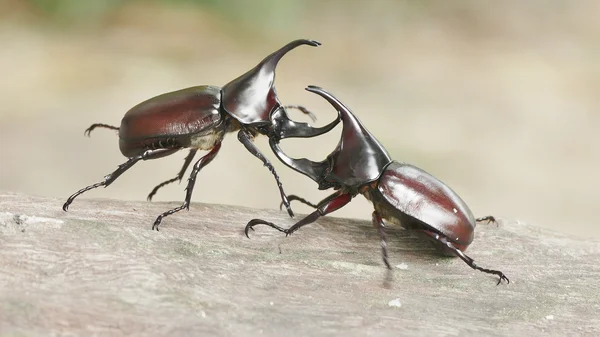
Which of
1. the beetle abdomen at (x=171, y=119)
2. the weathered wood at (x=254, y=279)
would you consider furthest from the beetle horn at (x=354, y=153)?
the beetle abdomen at (x=171, y=119)

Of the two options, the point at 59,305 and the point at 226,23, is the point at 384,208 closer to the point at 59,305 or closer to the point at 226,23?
the point at 59,305

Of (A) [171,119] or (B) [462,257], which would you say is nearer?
(B) [462,257]

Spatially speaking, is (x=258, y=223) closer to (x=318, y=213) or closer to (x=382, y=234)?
(x=318, y=213)

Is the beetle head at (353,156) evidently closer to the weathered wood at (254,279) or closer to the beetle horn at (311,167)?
the beetle horn at (311,167)

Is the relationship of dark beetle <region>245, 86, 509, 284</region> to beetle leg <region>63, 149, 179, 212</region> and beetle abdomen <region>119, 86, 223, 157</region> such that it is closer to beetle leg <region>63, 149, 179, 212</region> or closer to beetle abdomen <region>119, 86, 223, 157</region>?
beetle abdomen <region>119, 86, 223, 157</region>

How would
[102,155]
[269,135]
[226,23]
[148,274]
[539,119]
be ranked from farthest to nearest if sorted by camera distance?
1. [226,23]
2. [539,119]
3. [102,155]
4. [269,135]
5. [148,274]

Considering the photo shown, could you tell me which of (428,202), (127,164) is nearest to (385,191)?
(428,202)

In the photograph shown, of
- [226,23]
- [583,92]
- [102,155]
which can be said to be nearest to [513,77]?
[583,92]
